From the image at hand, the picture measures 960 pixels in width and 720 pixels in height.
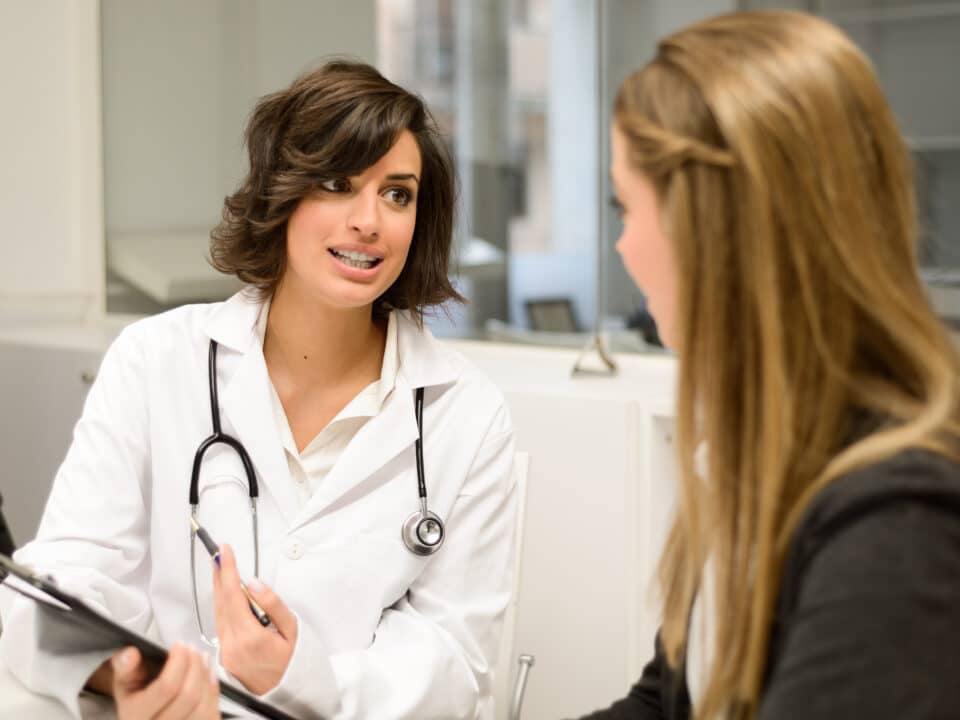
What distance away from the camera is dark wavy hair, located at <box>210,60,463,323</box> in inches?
58.2

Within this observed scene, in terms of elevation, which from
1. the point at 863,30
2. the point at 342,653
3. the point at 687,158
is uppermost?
the point at 863,30

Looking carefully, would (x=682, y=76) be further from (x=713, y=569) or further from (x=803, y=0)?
(x=803, y=0)

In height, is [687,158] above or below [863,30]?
below

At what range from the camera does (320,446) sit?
4.96 ft

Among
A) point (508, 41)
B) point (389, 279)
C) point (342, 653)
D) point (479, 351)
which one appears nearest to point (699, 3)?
point (508, 41)

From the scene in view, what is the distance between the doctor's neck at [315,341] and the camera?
158 cm

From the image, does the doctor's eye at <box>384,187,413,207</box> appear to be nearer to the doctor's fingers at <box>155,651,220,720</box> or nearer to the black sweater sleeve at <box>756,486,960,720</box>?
the doctor's fingers at <box>155,651,220,720</box>

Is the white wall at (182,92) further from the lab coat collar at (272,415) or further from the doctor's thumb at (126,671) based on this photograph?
the doctor's thumb at (126,671)

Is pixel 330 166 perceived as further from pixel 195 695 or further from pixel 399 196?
pixel 195 695

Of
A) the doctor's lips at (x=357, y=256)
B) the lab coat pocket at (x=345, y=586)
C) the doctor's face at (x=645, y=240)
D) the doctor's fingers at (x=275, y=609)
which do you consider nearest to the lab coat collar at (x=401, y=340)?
the doctor's lips at (x=357, y=256)

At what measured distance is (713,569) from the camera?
83 centimetres

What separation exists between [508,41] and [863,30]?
94 centimetres

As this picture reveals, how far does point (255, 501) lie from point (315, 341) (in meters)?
0.25

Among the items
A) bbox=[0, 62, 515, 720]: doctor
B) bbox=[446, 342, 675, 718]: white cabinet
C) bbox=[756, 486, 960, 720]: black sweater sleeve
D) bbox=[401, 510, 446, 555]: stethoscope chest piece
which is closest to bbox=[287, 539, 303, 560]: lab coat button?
bbox=[0, 62, 515, 720]: doctor
